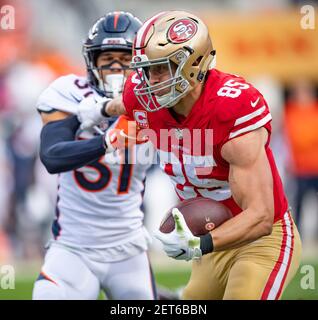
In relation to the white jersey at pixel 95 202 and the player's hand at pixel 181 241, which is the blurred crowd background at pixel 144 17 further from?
the player's hand at pixel 181 241

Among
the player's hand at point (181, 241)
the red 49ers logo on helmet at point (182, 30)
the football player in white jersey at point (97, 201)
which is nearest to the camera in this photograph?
the player's hand at point (181, 241)

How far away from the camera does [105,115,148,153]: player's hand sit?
4281 millimetres

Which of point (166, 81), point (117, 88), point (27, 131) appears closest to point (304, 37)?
point (27, 131)

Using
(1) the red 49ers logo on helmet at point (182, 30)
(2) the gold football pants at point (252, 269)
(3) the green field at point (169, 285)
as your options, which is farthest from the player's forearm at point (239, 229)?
(3) the green field at point (169, 285)

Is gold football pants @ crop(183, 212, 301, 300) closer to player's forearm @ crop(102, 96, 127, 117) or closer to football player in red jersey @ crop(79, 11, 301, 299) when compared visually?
football player in red jersey @ crop(79, 11, 301, 299)

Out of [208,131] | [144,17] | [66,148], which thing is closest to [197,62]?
[208,131]

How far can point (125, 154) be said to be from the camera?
458 cm

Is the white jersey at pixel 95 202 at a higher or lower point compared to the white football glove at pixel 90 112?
lower

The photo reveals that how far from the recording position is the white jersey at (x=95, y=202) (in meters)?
4.65

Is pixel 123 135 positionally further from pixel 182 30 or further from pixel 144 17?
pixel 144 17

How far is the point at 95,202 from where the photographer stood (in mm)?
4676

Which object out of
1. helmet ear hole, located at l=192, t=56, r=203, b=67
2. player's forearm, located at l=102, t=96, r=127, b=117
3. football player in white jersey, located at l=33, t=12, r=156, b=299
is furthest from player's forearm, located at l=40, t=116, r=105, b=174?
helmet ear hole, located at l=192, t=56, r=203, b=67

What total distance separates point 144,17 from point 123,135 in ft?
25.5

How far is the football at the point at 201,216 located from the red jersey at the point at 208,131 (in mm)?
159
